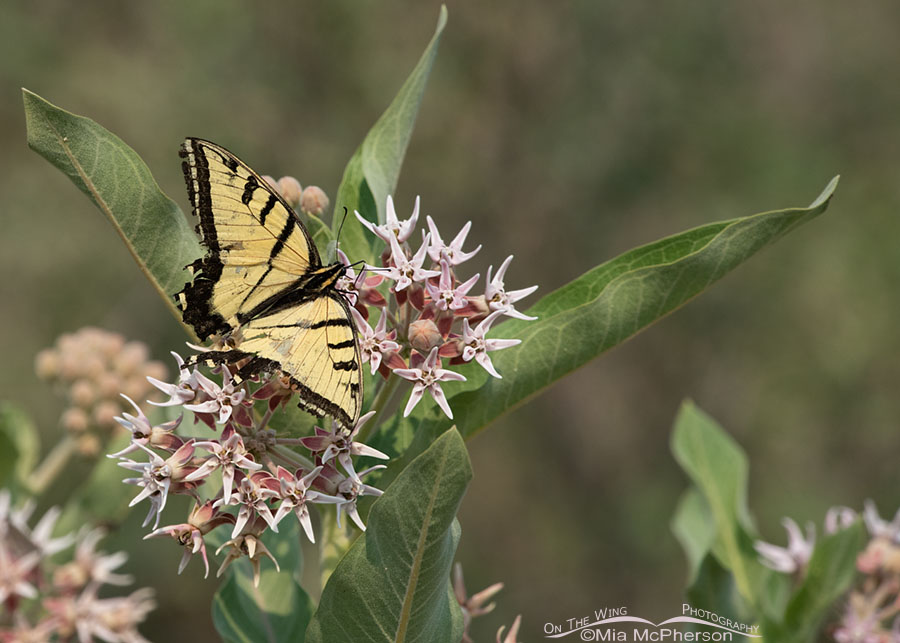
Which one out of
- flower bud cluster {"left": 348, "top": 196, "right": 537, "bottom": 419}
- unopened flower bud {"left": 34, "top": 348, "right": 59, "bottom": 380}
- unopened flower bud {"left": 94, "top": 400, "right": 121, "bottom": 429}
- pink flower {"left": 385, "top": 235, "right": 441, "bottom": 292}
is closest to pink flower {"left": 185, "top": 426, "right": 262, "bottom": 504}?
flower bud cluster {"left": 348, "top": 196, "right": 537, "bottom": 419}

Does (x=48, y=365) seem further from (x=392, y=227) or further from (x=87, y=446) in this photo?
(x=392, y=227)

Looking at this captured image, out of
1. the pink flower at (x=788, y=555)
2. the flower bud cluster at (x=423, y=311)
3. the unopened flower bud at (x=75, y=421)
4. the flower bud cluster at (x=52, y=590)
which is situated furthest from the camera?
the unopened flower bud at (x=75, y=421)

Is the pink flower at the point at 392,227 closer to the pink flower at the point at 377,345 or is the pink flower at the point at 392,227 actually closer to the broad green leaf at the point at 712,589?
the pink flower at the point at 377,345

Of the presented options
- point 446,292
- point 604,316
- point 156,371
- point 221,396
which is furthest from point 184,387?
point 156,371

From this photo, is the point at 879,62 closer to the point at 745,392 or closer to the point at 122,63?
the point at 745,392

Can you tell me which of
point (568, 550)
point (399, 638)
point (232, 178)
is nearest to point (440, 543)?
point (399, 638)

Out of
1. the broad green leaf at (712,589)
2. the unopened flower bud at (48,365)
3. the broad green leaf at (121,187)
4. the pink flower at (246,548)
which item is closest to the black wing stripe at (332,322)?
the broad green leaf at (121,187)

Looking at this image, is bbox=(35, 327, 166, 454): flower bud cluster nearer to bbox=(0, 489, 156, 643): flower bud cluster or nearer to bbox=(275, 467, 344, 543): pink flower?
bbox=(0, 489, 156, 643): flower bud cluster
